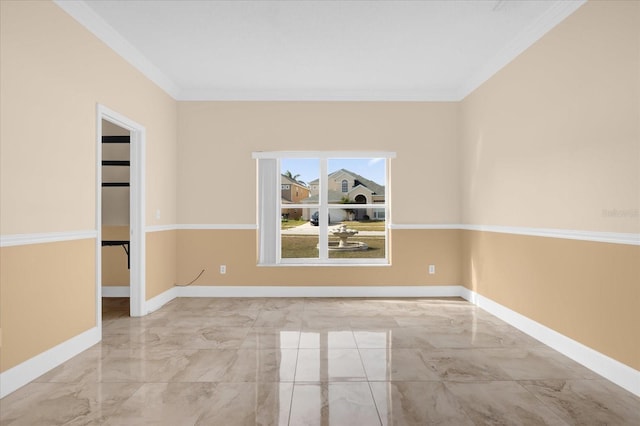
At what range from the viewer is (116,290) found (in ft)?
19.3

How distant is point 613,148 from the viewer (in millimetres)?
2863

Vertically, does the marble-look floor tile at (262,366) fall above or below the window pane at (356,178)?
below

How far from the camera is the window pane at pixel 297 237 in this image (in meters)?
5.99

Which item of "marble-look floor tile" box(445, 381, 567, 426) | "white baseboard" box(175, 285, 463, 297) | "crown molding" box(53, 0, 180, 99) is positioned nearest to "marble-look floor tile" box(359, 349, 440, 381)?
"marble-look floor tile" box(445, 381, 567, 426)

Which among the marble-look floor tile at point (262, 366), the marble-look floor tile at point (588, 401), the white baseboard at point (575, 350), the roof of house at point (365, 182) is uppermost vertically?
the roof of house at point (365, 182)

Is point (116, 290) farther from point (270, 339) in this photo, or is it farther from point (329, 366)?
point (329, 366)

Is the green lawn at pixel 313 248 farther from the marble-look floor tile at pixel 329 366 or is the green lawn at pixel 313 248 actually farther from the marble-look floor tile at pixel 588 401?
the marble-look floor tile at pixel 588 401

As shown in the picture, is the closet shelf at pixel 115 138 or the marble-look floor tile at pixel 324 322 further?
the closet shelf at pixel 115 138

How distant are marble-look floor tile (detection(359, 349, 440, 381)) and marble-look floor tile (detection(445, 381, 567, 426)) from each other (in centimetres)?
24

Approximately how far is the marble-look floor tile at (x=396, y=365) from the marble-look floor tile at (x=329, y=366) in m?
0.08

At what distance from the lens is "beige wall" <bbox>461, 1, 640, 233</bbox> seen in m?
2.75

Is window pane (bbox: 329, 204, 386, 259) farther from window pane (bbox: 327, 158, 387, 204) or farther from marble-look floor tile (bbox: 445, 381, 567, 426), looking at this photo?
marble-look floor tile (bbox: 445, 381, 567, 426)

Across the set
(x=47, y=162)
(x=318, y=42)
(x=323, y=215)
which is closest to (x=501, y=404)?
(x=318, y=42)

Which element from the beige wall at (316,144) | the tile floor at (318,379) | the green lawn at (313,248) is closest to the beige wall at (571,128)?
the beige wall at (316,144)
